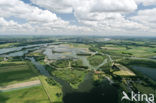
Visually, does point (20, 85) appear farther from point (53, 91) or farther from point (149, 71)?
point (149, 71)

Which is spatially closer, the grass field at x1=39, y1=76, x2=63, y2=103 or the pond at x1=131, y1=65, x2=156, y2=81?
the grass field at x1=39, y1=76, x2=63, y2=103

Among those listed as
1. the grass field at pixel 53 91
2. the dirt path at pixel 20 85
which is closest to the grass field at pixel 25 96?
the grass field at pixel 53 91

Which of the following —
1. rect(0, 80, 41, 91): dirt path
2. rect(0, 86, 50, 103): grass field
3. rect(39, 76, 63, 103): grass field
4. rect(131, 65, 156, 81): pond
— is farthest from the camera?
rect(131, 65, 156, 81): pond

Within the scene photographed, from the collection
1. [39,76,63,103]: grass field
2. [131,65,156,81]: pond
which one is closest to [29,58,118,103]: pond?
[39,76,63,103]: grass field

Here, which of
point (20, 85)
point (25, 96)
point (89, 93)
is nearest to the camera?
point (25, 96)

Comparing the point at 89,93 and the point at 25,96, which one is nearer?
the point at 25,96

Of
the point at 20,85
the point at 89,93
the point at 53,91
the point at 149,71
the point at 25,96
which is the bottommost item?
the point at 149,71

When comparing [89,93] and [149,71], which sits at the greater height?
[89,93]

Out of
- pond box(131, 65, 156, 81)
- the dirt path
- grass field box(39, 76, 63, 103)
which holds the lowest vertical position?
pond box(131, 65, 156, 81)

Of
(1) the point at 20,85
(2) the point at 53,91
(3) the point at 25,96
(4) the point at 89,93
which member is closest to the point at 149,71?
(4) the point at 89,93

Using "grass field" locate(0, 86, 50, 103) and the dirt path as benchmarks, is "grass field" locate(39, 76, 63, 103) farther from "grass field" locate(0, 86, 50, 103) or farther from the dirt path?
the dirt path
